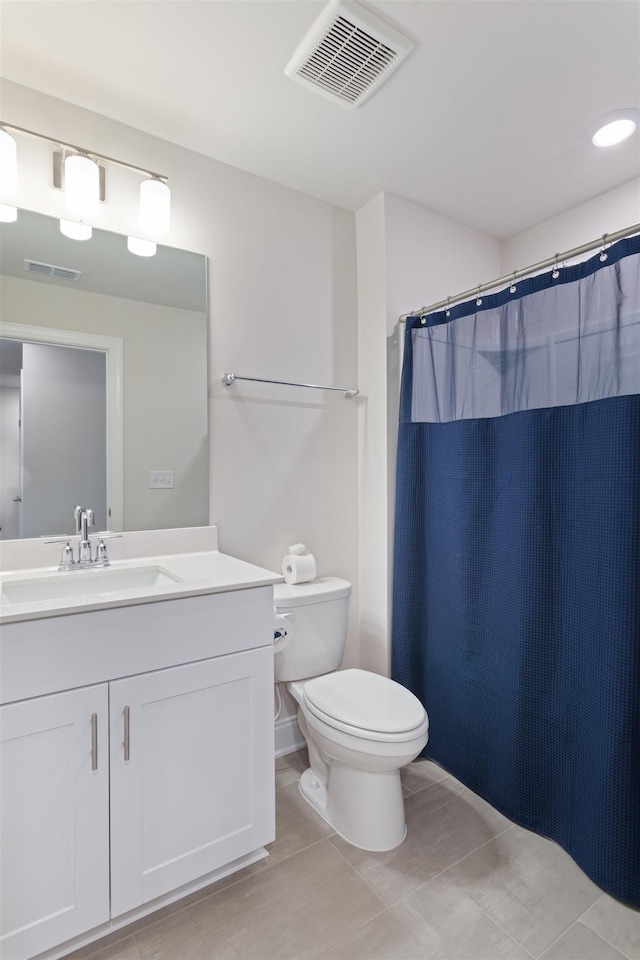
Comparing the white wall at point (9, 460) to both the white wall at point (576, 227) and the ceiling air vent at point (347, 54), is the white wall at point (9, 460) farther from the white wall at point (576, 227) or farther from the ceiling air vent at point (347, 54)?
the white wall at point (576, 227)

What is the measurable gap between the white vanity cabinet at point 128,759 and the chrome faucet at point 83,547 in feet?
1.48

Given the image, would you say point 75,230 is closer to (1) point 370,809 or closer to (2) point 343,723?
(2) point 343,723

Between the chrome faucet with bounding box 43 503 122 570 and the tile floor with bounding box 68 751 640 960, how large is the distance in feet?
3.12

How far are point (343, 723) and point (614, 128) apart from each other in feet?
7.24

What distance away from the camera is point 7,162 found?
1.44 meters

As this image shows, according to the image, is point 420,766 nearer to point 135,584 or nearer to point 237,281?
point 135,584

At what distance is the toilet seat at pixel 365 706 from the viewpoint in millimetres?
1438

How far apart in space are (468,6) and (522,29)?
0.59 ft

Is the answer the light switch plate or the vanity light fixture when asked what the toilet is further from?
the vanity light fixture

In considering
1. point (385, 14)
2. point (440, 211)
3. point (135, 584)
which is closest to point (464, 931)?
point (135, 584)

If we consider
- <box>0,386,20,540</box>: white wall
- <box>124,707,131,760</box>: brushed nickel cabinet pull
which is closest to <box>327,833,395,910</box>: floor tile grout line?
<box>124,707,131,760</box>: brushed nickel cabinet pull

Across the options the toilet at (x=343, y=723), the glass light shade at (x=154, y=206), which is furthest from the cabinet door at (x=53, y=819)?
the glass light shade at (x=154, y=206)

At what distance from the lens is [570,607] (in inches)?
59.7

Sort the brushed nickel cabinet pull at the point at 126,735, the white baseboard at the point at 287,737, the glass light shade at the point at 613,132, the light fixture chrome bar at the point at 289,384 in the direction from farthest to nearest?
the white baseboard at the point at 287,737 < the light fixture chrome bar at the point at 289,384 < the glass light shade at the point at 613,132 < the brushed nickel cabinet pull at the point at 126,735
